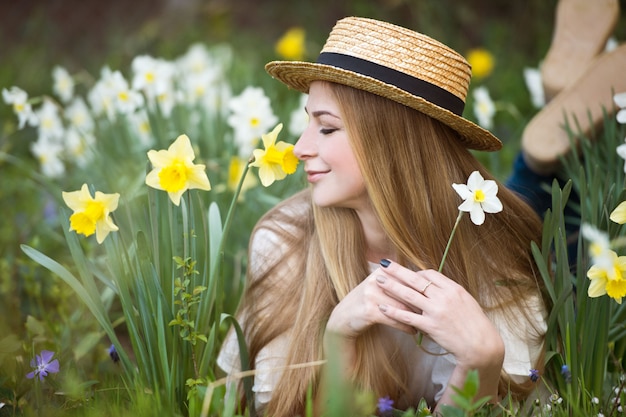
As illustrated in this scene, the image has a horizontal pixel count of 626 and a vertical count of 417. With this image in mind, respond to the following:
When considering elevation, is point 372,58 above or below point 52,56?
below

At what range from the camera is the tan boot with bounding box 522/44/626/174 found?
219 centimetres

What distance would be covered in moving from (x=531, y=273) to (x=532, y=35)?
12.7 feet

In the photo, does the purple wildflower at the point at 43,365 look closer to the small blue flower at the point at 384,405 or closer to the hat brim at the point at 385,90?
the small blue flower at the point at 384,405

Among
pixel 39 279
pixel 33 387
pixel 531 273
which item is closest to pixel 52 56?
pixel 39 279

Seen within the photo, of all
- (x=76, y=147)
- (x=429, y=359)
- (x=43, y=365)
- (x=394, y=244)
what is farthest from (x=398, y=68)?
(x=76, y=147)

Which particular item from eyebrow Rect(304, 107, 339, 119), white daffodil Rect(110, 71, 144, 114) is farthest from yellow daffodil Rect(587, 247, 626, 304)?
white daffodil Rect(110, 71, 144, 114)

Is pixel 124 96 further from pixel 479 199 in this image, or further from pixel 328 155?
pixel 479 199

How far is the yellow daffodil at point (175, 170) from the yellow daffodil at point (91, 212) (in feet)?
0.32

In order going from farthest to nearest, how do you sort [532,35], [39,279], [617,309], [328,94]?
[532,35]
[39,279]
[617,309]
[328,94]

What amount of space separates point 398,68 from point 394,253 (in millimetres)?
451

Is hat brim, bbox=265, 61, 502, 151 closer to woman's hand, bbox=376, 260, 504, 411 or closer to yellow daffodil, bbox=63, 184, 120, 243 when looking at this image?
woman's hand, bbox=376, 260, 504, 411

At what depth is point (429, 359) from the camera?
5.61 feet

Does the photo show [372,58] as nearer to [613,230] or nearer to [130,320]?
[613,230]

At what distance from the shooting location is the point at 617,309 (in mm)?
1715
